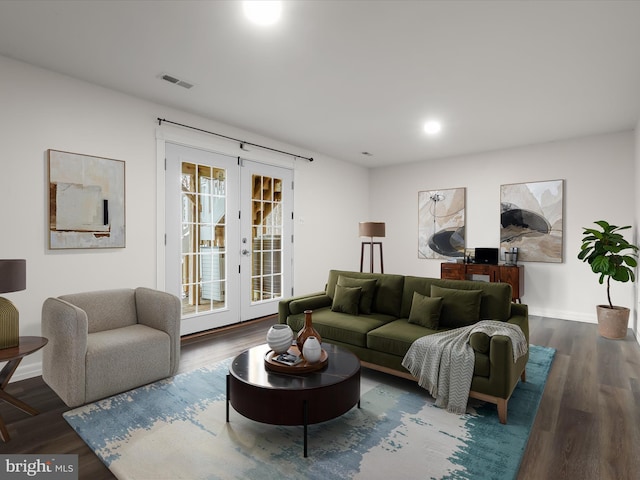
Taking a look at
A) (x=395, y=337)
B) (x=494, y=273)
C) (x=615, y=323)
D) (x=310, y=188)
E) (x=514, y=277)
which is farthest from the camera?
(x=310, y=188)

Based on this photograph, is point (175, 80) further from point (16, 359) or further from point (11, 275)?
point (16, 359)

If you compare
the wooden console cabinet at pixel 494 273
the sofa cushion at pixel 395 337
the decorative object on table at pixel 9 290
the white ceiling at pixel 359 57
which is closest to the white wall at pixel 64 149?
the white ceiling at pixel 359 57

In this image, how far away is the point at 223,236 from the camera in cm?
481

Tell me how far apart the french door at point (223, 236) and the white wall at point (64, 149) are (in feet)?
0.85

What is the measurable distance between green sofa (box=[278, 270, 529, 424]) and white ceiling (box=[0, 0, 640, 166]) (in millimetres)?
1908

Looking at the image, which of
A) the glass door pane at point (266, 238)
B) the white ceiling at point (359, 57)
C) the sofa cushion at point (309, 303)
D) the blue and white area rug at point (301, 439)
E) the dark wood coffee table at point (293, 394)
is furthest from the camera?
the glass door pane at point (266, 238)

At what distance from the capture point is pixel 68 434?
7.38 ft

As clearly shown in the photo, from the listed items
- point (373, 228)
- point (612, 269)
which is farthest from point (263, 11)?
point (612, 269)


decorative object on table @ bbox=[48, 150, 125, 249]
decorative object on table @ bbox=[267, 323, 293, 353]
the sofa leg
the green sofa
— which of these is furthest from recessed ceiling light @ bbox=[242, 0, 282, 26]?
the sofa leg

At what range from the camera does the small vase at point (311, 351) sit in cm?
237

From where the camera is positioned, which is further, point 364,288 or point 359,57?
point 364,288

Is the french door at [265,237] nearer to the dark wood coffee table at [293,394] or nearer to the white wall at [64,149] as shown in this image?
the white wall at [64,149]

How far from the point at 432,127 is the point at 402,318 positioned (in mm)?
2677

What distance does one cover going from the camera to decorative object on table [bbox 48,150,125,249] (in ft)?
10.9
